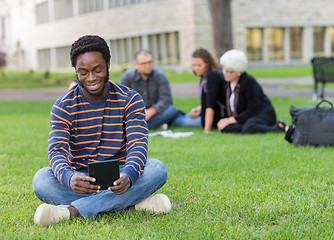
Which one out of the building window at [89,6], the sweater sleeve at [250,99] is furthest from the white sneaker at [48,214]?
the building window at [89,6]

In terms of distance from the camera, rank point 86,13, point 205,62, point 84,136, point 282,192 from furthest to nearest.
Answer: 1. point 86,13
2. point 205,62
3. point 282,192
4. point 84,136

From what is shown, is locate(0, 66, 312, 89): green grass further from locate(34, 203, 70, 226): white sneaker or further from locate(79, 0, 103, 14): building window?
locate(34, 203, 70, 226): white sneaker

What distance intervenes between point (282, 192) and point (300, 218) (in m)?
0.73

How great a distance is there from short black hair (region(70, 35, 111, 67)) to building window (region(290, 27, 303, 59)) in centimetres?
3100

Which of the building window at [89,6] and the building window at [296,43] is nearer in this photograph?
the building window at [296,43]

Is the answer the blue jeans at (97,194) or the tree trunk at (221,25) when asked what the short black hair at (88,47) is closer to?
the blue jeans at (97,194)

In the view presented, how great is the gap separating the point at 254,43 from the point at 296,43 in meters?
3.30

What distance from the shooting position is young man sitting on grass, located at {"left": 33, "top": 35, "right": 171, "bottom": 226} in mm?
3684

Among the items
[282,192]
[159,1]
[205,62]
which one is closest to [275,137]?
[205,62]

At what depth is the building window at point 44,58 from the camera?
48119 mm

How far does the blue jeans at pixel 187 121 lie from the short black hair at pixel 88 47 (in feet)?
17.7

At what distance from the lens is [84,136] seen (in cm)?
386

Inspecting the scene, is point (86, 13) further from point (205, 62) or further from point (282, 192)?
point (282, 192)

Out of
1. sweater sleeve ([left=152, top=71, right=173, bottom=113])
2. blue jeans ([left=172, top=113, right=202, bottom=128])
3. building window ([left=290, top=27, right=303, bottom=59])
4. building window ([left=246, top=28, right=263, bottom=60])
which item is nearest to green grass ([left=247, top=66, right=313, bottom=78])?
building window ([left=246, top=28, right=263, bottom=60])
